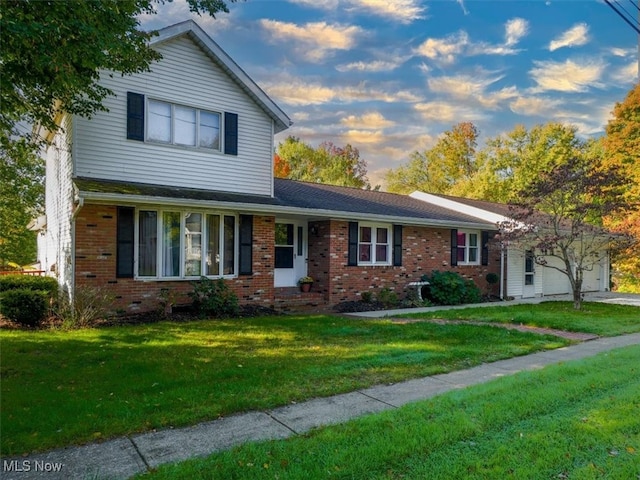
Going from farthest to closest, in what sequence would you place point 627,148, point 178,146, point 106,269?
point 627,148 < point 178,146 < point 106,269

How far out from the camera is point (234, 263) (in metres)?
10.8

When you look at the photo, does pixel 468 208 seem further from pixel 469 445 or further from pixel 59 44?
pixel 59 44

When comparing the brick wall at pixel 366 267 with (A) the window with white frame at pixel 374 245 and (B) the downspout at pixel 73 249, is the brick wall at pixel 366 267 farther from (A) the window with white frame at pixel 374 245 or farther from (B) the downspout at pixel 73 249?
(B) the downspout at pixel 73 249

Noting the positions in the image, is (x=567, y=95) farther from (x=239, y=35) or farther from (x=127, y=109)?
(x=127, y=109)

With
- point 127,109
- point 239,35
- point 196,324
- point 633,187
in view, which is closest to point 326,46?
point 239,35

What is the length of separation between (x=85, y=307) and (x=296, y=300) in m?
5.59

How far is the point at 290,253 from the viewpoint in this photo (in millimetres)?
13148

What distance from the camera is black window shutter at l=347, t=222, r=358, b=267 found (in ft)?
42.8

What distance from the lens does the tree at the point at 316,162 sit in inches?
1355

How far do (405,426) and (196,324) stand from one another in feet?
20.6

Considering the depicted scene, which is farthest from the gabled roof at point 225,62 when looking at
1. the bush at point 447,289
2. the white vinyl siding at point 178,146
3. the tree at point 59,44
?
the bush at point 447,289

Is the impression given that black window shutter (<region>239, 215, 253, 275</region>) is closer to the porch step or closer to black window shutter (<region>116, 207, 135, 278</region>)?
the porch step

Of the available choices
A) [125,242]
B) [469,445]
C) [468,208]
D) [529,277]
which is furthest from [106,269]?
[529,277]
